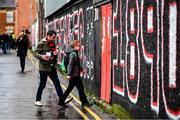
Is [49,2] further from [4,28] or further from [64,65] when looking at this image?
[4,28]

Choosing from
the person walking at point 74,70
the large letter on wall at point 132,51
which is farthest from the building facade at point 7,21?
the large letter on wall at point 132,51

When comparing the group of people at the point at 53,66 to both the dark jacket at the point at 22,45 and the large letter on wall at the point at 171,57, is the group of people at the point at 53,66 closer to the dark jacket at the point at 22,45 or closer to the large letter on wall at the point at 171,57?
the large letter on wall at the point at 171,57

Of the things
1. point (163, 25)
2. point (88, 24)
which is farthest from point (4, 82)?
point (163, 25)

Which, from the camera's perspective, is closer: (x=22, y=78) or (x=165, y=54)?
(x=165, y=54)

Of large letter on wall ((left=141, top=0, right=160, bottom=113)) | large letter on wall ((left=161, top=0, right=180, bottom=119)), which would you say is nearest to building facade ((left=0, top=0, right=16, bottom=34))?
→ large letter on wall ((left=141, top=0, right=160, bottom=113))

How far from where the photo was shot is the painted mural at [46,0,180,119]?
27.5 ft

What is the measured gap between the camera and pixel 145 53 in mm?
9938

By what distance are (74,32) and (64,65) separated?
23.2ft

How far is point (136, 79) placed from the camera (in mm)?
10617

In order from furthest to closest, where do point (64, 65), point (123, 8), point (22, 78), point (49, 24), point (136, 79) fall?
point (49, 24) → point (22, 78) → point (64, 65) → point (123, 8) → point (136, 79)

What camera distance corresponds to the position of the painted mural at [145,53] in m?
8.38

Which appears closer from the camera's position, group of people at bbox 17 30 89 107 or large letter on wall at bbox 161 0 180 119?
large letter on wall at bbox 161 0 180 119

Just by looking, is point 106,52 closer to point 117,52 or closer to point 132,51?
point 117,52

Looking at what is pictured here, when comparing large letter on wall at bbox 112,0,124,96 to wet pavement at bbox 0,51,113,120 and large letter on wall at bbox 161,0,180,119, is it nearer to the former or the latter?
wet pavement at bbox 0,51,113,120
